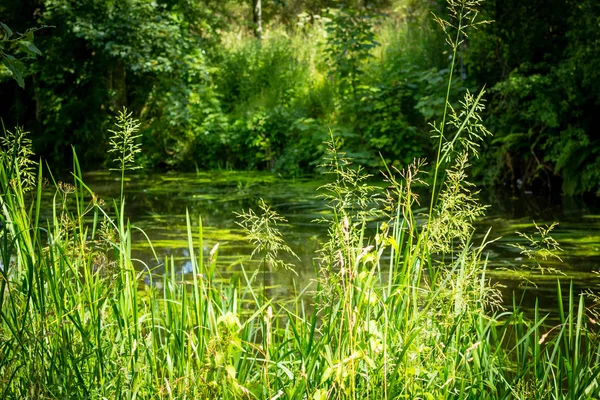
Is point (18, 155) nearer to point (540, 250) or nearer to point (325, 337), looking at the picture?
point (325, 337)


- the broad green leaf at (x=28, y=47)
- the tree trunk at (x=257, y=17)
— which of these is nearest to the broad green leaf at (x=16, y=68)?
the broad green leaf at (x=28, y=47)

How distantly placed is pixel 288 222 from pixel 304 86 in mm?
6181

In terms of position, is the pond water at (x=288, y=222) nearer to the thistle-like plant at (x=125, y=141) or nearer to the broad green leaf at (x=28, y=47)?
the thistle-like plant at (x=125, y=141)

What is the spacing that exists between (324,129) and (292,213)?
310 centimetres

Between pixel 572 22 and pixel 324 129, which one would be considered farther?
pixel 324 129

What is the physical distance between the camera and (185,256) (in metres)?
6.20

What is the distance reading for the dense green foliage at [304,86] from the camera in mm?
8797

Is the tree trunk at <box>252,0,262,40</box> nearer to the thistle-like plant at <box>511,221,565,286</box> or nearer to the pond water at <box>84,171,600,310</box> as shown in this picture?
the pond water at <box>84,171,600,310</box>

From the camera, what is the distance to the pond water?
211 inches

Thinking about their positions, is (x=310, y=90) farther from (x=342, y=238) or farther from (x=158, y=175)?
(x=342, y=238)

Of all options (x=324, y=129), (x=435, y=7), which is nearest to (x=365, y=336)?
(x=324, y=129)

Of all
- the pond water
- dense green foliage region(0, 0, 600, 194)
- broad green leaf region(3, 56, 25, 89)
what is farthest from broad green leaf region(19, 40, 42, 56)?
dense green foliage region(0, 0, 600, 194)

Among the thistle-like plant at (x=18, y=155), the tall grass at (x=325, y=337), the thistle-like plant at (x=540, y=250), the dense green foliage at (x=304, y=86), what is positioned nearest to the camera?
the tall grass at (x=325, y=337)

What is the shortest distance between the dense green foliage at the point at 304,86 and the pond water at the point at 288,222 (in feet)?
2.37
